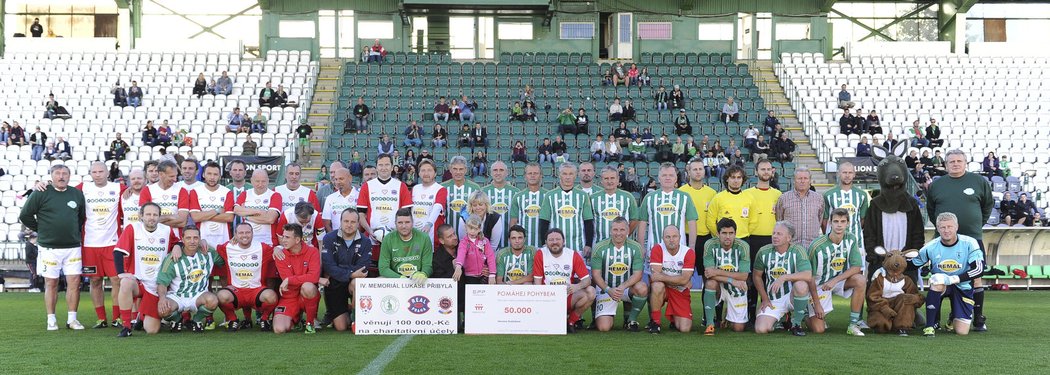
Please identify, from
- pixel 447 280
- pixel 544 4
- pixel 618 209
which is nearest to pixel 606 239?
pixel 618 209

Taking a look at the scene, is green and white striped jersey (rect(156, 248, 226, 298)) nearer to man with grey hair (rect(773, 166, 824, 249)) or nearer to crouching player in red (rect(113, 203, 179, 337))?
crouching player in red (rect(113, 203, 179, 337))

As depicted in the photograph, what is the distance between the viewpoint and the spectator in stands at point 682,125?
2273 centimetres

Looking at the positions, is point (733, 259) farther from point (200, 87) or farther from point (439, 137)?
point (200, 87)

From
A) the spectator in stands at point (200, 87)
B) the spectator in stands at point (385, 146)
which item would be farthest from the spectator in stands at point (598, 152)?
the spectator in stands at point (200, 87)

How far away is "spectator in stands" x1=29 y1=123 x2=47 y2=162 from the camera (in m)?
21.1

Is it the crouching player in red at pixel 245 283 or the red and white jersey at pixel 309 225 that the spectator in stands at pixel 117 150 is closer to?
the red and white jersey at pixel 309 225

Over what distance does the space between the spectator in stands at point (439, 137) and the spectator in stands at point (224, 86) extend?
209 inches

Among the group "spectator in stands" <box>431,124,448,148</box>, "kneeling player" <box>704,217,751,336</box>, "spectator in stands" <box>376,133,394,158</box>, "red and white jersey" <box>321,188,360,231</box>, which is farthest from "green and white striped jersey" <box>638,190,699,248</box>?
"spectator in stands" <box>431,124,448,148</box>

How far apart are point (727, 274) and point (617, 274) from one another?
0.93 meters

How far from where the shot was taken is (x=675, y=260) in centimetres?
923

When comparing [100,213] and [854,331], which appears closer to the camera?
[854,331]

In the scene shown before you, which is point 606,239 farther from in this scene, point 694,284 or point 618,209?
point 694,284

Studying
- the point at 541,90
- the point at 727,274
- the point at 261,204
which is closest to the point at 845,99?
the point at 541,90

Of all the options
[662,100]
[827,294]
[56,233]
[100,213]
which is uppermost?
[662,100]
